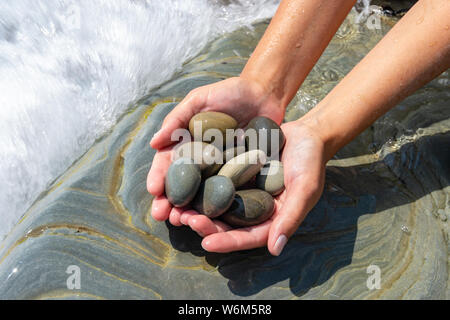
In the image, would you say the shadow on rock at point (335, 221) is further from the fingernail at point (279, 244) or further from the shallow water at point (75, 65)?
the shallow water at point (75, 65)

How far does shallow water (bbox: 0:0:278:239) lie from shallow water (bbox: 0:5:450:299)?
39 cm

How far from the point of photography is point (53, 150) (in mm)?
2609

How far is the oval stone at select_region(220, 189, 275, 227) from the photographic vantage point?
5.41 ft

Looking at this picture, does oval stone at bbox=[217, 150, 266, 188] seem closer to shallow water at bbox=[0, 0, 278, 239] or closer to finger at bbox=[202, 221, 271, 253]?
finger at bbox=[202, 221, 271, 253]

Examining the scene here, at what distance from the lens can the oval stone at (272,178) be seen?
179 cm

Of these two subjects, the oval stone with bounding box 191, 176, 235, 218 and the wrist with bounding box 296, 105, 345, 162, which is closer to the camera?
the oval stone with bounding box 191, 176, 235, 218

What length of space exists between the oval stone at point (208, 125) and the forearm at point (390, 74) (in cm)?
45

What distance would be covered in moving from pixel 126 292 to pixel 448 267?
145 centimetres

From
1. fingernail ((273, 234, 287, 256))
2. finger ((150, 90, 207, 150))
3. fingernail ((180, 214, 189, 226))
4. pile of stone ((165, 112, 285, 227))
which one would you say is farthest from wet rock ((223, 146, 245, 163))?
fingernail ((273, 234, 287, 256))

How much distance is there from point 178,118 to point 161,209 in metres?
0.48

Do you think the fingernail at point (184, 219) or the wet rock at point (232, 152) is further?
the wet rock at point (232, 152)

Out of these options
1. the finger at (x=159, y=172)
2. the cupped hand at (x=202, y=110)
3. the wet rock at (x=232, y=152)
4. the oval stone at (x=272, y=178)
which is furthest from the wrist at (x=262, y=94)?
the finger at (x=159, y=172)

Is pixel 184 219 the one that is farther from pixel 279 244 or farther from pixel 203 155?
pixel 279 244

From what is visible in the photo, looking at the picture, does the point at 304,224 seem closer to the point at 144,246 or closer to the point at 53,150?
the point at 144,246
